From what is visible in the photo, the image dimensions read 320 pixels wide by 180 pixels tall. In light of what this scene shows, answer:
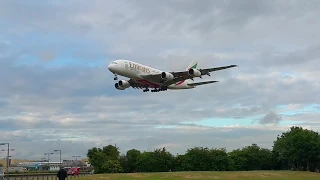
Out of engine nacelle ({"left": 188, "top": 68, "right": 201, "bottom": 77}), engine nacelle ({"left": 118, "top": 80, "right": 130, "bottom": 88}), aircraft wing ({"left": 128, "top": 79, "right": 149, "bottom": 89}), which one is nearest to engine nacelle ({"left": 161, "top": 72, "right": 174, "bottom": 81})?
engine nacelle ({"left": 188, "top": 68, "right": 201, "bottom": 77})

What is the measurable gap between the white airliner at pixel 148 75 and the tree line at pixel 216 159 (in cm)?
5530

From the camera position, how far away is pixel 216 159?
117m

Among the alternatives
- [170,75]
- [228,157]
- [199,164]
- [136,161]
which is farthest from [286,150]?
[170,75]

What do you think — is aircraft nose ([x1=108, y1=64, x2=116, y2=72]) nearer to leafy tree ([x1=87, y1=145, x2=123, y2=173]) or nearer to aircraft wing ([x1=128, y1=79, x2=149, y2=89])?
aircraft wing ([x1=128, y1=79, x2=149, y2=89])

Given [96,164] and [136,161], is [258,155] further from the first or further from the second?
[96,164]

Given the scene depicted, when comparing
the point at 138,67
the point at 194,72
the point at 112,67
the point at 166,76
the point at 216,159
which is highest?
the point at 138,67

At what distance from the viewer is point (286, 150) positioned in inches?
4572

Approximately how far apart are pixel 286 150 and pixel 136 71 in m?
75.9

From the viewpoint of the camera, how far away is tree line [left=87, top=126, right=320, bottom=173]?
11206cm

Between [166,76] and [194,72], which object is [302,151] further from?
[166,76]

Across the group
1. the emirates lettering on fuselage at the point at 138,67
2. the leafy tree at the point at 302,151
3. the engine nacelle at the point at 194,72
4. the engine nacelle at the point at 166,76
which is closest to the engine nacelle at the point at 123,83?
the emirates lettering on fuselage at the point at 138,67

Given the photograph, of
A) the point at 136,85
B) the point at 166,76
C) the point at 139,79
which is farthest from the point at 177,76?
the point at 136,85

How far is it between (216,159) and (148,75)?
68.7 metres

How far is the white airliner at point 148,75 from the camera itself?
5166cm
